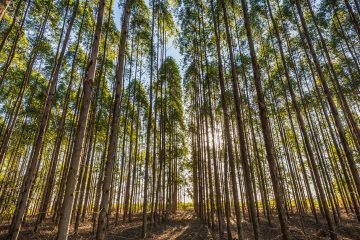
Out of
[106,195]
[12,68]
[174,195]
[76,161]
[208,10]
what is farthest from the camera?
[174,195]

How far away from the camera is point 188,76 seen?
1349cm

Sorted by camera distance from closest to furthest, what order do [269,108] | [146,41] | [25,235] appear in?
1. [25,235]
2. [146,41]
3. [269,108]

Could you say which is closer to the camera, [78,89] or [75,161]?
[75,161]

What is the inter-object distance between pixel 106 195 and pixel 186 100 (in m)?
13.2

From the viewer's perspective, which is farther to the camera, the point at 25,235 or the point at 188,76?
the point at 188,76

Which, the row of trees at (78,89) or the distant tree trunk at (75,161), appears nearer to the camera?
the distant tree trunk at (75,161)

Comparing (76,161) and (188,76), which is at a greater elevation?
(188,76)

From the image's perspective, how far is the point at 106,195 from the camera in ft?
13.5

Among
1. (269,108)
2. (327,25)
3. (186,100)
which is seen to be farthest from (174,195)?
(327,25)

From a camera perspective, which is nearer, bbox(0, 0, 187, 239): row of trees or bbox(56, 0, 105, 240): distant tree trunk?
bbox(56, 0, 105, 240): distant tree trunk

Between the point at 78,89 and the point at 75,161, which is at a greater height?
the point at 78,89

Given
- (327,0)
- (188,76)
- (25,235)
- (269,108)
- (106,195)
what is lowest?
(25,235)

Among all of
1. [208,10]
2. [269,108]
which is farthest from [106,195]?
[269,108]

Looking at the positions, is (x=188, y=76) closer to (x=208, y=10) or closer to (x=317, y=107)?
(x=208, y=10)
